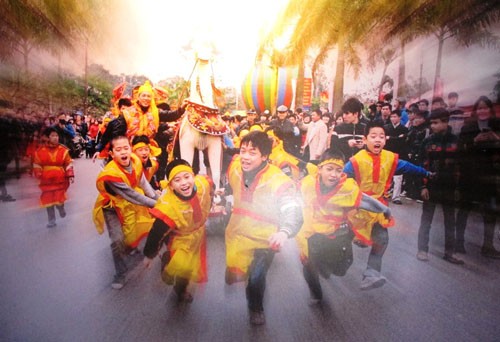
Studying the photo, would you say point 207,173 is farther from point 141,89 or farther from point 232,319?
point 232,319

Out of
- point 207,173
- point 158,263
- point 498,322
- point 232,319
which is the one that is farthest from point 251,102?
point 498,322

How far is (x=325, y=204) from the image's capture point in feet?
5.22

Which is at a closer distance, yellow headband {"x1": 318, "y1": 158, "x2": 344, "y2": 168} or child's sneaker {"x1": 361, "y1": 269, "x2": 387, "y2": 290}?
yellow headband {"x1": 318, "y1": 158, "x2": 344, "y2": 168}

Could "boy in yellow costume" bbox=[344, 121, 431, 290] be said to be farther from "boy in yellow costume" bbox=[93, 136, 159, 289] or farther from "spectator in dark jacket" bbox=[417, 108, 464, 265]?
"boy in yellow costume" bbox=[93, 136, 159, 289]

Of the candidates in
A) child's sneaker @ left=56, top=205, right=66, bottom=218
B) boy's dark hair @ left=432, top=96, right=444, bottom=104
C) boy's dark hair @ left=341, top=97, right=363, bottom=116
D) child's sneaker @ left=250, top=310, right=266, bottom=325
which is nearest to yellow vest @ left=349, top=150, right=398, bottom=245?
boy's dark hair @ left=341, top=97, right=363, bottom=116

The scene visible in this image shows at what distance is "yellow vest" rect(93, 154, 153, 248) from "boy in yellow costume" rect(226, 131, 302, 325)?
42 centimetres

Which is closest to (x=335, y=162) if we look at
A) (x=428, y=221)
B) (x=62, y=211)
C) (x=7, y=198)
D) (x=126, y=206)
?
(x=428, y=221)

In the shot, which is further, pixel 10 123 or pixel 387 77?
pixel 387 77

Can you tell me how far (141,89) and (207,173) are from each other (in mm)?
504

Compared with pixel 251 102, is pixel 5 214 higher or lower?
lower

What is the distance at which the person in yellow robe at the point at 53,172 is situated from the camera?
155 centimetres

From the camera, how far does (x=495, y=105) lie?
5.07 feet

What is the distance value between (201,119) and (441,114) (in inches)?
44.1

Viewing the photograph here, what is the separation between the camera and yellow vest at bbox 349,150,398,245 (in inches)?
62.7
